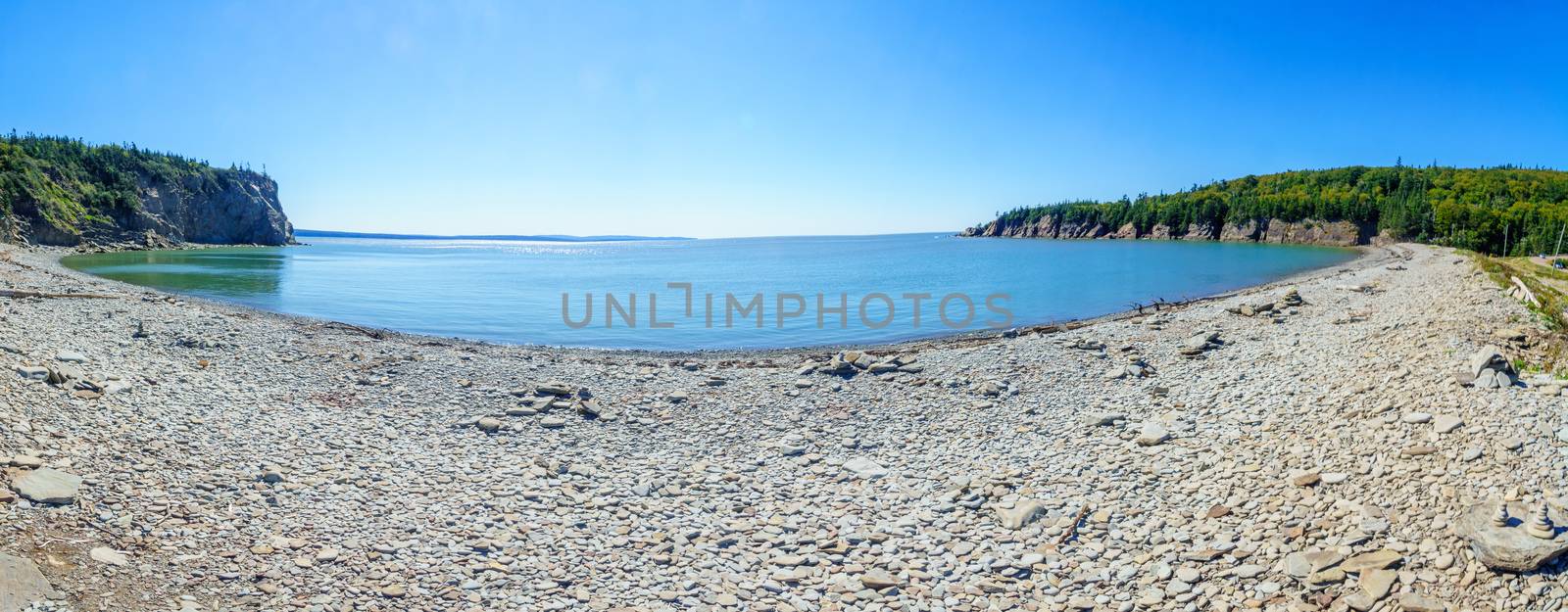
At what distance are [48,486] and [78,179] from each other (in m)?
136

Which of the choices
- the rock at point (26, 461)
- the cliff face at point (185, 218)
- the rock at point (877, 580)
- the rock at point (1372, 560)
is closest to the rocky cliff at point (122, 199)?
the cliff face at point (185, 218)

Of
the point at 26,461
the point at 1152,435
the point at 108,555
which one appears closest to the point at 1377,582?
the point at 1152,435

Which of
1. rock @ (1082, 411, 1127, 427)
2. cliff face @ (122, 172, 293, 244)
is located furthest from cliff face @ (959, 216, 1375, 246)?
cliff face @ (122, 172, 293, 244)

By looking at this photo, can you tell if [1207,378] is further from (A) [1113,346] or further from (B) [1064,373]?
(A) [1113,346]

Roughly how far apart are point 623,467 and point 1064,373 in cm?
1020

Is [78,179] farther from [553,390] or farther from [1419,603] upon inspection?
[1419,603]

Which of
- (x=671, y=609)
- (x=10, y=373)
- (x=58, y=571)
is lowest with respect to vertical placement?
(x=671, y=609)

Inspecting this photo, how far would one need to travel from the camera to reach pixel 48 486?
301 inches

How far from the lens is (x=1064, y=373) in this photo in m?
15.3

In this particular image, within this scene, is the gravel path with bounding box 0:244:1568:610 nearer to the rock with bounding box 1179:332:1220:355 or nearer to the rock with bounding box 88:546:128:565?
the rock with bounding box 88:546:128:565

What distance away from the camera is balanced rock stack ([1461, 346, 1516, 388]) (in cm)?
916

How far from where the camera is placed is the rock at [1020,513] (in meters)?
8.13

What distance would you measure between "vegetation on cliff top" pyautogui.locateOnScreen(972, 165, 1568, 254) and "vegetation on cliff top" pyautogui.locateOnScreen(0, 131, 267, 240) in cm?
16699

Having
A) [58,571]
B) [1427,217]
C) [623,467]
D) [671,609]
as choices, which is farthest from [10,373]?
[1427,217]
